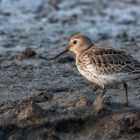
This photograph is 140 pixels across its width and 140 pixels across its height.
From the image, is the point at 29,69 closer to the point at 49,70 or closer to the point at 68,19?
the point at 49,70

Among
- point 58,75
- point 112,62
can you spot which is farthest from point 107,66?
point 58,75

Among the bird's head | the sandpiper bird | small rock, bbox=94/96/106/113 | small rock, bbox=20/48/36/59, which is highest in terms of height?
the bird's head

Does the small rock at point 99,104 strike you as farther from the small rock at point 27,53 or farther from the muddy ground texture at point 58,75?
the small rock at point 27,53

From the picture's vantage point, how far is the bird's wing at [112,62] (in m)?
9.12

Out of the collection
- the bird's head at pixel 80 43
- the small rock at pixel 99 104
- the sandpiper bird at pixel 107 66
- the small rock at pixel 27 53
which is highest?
the bird's head at pixel 80 43

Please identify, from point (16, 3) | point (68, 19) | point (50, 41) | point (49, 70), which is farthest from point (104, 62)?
point (16, 3)

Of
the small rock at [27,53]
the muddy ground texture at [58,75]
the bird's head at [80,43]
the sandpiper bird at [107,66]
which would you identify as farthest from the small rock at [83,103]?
the small rock at [27,53]

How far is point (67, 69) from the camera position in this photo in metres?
11.6

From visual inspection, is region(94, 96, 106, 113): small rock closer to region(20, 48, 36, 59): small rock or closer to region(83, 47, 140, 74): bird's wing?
region(83, 47, 140, 74): bird's wing

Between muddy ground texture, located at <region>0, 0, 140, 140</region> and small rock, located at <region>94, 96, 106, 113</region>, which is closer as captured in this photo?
muddy ground texture, located at <region>0, 0, 140, 140</region>

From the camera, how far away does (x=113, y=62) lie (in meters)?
9.22

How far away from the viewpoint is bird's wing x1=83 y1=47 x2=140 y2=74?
9125 mm

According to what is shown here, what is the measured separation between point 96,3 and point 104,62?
890 cm

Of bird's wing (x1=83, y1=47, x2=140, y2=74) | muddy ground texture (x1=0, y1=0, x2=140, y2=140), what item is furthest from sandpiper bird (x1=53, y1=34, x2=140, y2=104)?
muddy ground texture (x1=0, y1=0, x2=140, y2=140)
